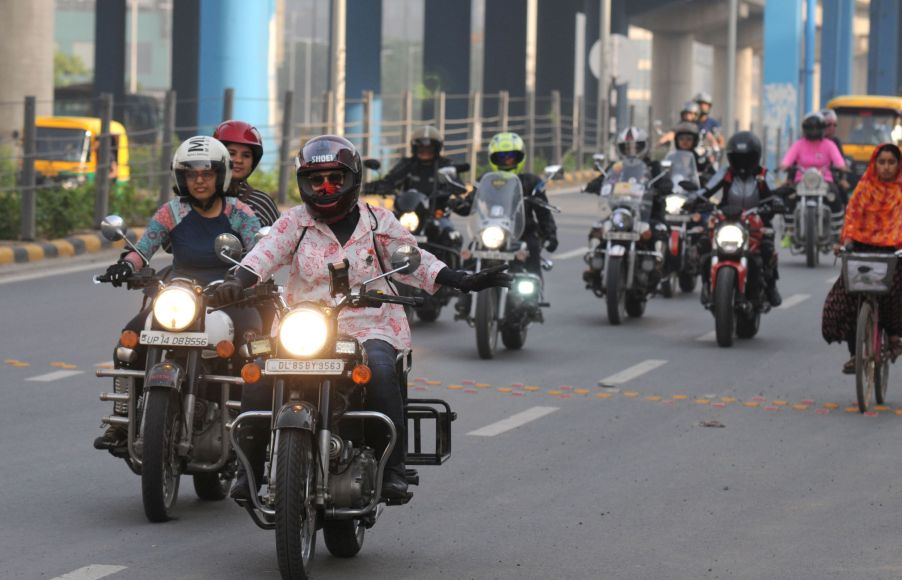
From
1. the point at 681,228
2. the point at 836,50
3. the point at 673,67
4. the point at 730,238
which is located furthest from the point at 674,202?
the point at 673,67

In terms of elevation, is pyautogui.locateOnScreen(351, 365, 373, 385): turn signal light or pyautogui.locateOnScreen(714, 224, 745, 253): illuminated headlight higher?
pyautogui.locateOnScreen(714, 224, 745, 253): illuminated headlight

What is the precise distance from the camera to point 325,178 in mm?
7418

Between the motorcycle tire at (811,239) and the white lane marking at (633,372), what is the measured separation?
29.5 ft

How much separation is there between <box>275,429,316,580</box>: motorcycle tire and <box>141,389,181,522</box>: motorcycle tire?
1.20 metres

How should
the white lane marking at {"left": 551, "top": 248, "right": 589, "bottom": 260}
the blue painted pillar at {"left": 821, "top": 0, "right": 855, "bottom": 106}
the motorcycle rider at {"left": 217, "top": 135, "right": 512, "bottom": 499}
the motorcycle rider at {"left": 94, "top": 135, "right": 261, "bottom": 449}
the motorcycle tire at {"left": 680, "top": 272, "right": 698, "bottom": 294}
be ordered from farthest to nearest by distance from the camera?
the blue painted pillar at {"left": 821, "top": 0, "right": 855, "bottom": 106}
the white lane marking at {"left": 551, "top": 248, "right": 589, "bottom": 260}
the motorcycle tire at {"left": 680, "top": 272, "right": 698, "bottom": 294}
the motorcycle rider at {"left": 94, "top": 135, "right": 261, "bottom": 449}
the motorcycle rider at {"left": 217, "top": 135, "right": 512, "bottom": 499}

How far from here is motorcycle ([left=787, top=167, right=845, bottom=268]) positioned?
23000 mm

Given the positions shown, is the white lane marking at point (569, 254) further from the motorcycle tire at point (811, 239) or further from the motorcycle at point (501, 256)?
the motorcycle at point (501, 256)

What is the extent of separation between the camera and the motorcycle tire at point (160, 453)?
7.87 m

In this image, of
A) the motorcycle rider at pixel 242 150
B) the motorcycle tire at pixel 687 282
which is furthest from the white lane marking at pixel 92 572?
the motorcycle tire at pixel 687 282

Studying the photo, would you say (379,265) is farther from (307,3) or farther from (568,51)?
(307,3)

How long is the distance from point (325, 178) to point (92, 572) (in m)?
1.71

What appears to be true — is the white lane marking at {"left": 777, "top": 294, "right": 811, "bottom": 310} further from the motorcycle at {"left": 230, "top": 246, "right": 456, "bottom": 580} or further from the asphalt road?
the motorcycle at {"left": 230, "top": 246, "right": 456, "bottom": 580}

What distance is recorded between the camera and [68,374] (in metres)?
13.0

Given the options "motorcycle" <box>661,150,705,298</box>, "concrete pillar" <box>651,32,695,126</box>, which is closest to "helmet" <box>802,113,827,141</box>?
"motorcycle" <box>661,150,705,298</box>
